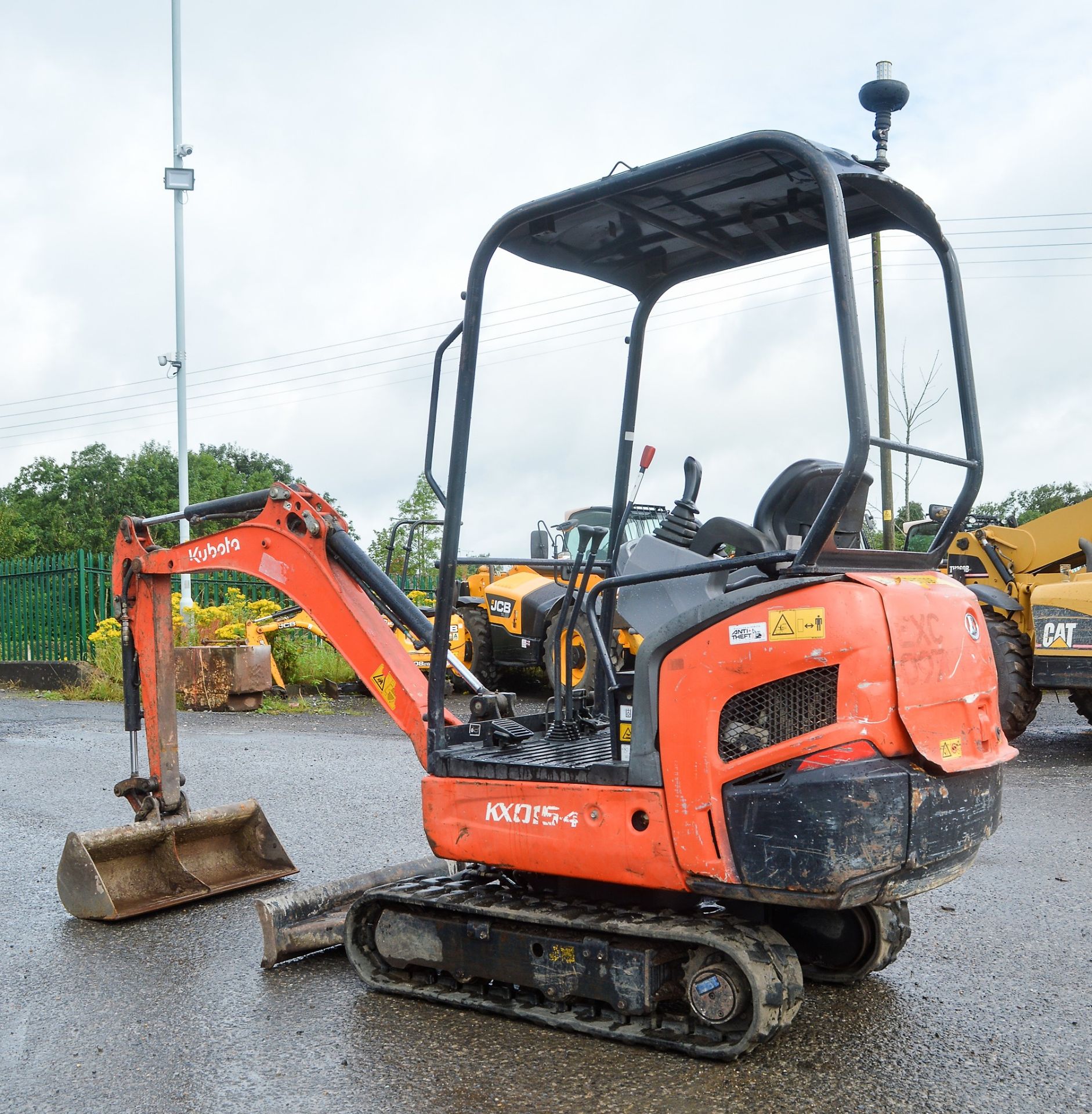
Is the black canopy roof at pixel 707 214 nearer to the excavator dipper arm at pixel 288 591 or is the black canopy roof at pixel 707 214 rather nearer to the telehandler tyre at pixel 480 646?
the excavator dipper arm at pixel 288 591

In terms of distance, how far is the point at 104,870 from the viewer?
5469 mm

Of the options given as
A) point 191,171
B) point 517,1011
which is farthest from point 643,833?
point 191,171

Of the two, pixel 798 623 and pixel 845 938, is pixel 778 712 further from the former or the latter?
pixel 845 938

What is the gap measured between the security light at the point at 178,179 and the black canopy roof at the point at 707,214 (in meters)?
17.6

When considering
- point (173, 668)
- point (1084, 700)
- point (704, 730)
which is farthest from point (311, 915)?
point (1084, 700)

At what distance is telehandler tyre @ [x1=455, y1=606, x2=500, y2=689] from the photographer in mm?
15172

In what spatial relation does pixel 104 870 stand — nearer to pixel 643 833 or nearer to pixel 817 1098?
pixel 643 833

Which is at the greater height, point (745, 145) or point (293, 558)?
point (745, 145)

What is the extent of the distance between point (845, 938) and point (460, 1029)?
1.47 metres

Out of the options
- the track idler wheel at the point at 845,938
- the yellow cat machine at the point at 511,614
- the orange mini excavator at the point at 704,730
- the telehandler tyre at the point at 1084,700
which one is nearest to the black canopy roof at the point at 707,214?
the orange mini excavator at the point at 704,730

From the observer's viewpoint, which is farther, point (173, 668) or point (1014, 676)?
point (1014, 676)

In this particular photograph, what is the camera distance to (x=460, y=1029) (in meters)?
3.93

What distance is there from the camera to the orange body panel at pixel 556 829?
3.61 meters

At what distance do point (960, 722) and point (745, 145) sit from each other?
1.87 metres
